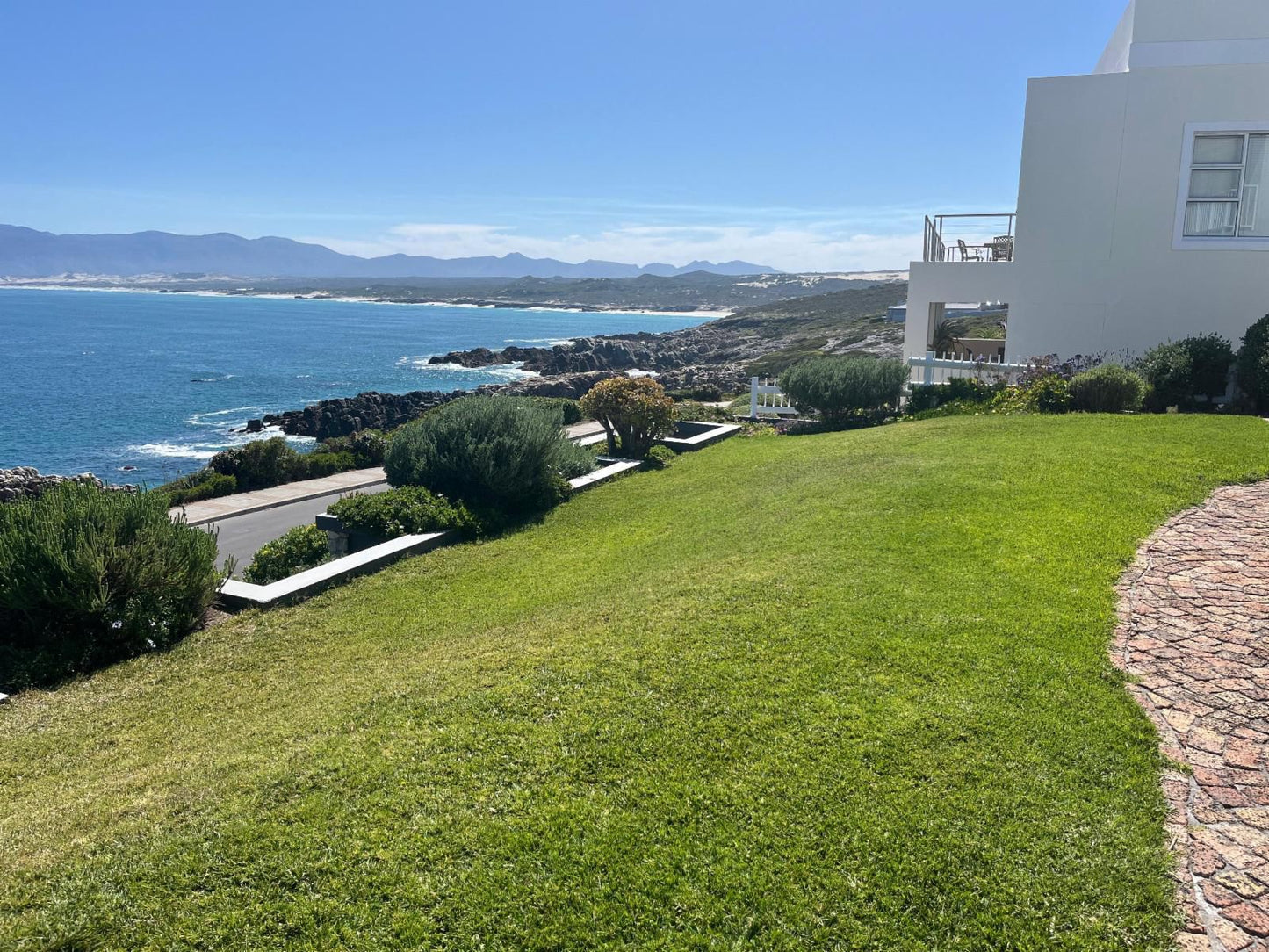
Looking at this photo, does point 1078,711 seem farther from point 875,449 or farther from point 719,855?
point 875,449

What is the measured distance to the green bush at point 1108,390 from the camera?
13.5 metres

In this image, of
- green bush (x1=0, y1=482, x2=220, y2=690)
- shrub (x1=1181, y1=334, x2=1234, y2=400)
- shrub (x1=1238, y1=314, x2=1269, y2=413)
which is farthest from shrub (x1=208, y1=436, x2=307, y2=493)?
shrub (x1=1238, y1=314, x2=1269, y2=413)

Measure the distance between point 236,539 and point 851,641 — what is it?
10281 millimetres

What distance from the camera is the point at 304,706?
17.7 ft

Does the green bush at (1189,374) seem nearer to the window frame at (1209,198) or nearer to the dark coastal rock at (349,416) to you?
the window frame at (1209,198)

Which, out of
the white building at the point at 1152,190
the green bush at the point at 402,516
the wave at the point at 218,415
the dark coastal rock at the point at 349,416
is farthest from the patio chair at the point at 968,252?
the wave at the point at 218,415

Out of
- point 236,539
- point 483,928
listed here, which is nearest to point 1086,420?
point 483,928

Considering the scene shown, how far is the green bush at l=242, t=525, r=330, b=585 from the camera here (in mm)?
9289

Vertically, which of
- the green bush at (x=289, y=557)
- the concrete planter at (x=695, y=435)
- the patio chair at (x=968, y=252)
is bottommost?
the green bush at (x=289, y=557)

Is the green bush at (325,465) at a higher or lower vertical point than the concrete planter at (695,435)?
lower

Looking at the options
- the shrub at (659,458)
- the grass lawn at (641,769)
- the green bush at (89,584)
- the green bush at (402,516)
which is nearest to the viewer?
the grass lawn at (641,769)

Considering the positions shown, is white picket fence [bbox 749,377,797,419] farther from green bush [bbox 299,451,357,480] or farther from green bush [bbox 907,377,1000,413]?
green bush [bbox 299,451,357,480]

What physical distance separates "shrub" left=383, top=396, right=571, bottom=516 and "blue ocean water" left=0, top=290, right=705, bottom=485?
74.6 feet

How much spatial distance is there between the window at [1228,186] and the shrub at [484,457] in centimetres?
1288
